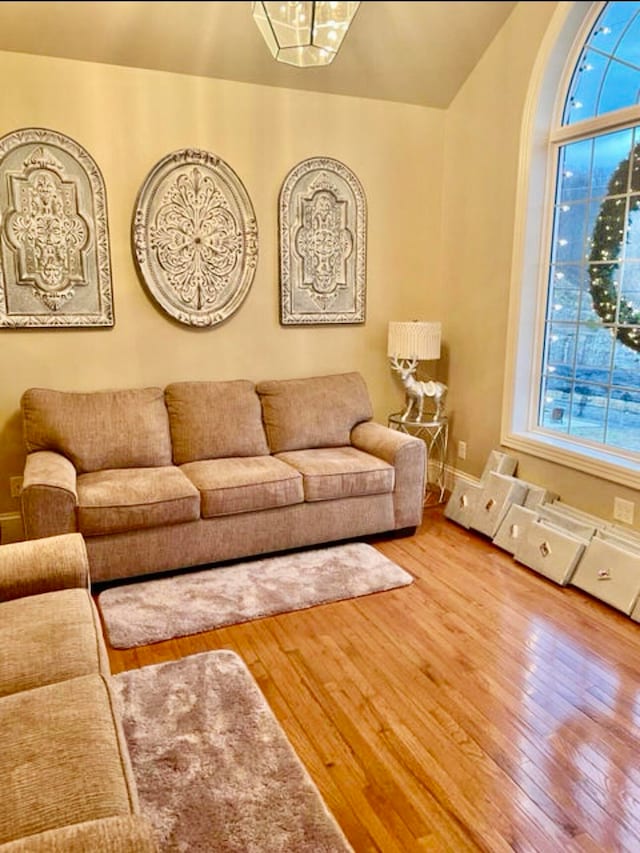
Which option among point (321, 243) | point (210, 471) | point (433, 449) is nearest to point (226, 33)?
point (210, 471)

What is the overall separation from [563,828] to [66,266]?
3.16 m

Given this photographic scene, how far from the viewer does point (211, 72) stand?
1.31 meters

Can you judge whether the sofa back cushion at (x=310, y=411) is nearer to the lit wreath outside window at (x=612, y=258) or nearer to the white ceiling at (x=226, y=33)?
the lit wreath outside window at (x=612, y=258)

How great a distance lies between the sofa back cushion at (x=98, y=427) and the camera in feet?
9.92

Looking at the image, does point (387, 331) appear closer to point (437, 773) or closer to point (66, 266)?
point (66, 266)

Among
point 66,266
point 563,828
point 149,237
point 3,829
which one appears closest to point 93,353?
point 66,266

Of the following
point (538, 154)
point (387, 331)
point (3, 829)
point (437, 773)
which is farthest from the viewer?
point (387, 331)

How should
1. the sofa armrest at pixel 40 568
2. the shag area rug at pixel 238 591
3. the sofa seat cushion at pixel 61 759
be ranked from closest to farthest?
1. the sofa seat cushion at pixel 61 759
2. the sofa armrest at pixel 40 568
3. the shag area rug at pixel 238 591

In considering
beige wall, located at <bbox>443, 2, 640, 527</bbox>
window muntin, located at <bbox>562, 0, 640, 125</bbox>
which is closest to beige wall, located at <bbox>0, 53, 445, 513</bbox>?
beige wall, located at <bbox>443, 2, 640, 527</bbox>

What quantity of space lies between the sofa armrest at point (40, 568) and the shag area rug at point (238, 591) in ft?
1.93

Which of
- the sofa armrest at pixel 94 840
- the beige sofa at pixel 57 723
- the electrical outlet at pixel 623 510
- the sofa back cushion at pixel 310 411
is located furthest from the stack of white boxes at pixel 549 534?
the sofa armrest at pixel 94 840

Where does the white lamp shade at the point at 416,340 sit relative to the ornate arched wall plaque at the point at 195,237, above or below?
below

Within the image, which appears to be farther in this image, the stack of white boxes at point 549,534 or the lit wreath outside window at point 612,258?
the lit wreath outside window at point 612,258

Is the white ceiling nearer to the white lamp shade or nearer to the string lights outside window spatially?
the string lights outside window
